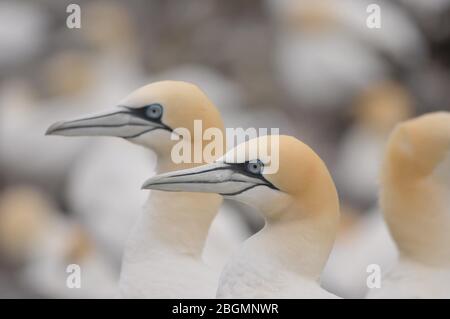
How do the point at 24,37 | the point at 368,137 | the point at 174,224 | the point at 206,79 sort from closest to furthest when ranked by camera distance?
the point at 174,224 → the point at 368,137 → the point at 206,79 → the point at 24,37

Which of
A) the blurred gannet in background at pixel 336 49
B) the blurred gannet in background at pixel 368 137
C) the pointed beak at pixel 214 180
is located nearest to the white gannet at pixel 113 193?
the blurred gannet in background at pixel 368 137

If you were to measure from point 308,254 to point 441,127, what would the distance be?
0.69 m

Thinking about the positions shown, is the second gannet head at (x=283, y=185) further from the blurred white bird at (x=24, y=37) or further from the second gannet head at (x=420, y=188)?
the blurred white bird at (x=24, y=37)

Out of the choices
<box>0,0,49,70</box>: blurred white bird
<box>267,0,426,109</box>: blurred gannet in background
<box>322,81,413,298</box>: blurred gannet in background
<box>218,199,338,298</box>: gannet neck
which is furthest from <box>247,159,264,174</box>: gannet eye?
<box>0,0,49,70</box>: blurred white bird

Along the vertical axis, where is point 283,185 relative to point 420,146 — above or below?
below

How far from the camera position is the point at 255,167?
4.38m

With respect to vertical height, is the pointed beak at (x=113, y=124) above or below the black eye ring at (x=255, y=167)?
above

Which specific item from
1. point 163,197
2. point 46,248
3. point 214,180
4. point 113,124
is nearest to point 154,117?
point 113,124

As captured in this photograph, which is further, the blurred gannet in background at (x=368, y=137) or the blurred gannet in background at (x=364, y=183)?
the blurred gannet in background at (x=368, y=137)

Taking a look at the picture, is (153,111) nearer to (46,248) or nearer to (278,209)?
(278,209)

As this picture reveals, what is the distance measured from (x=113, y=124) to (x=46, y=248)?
17.4 feet

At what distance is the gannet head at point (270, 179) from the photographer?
4344 millimetres
